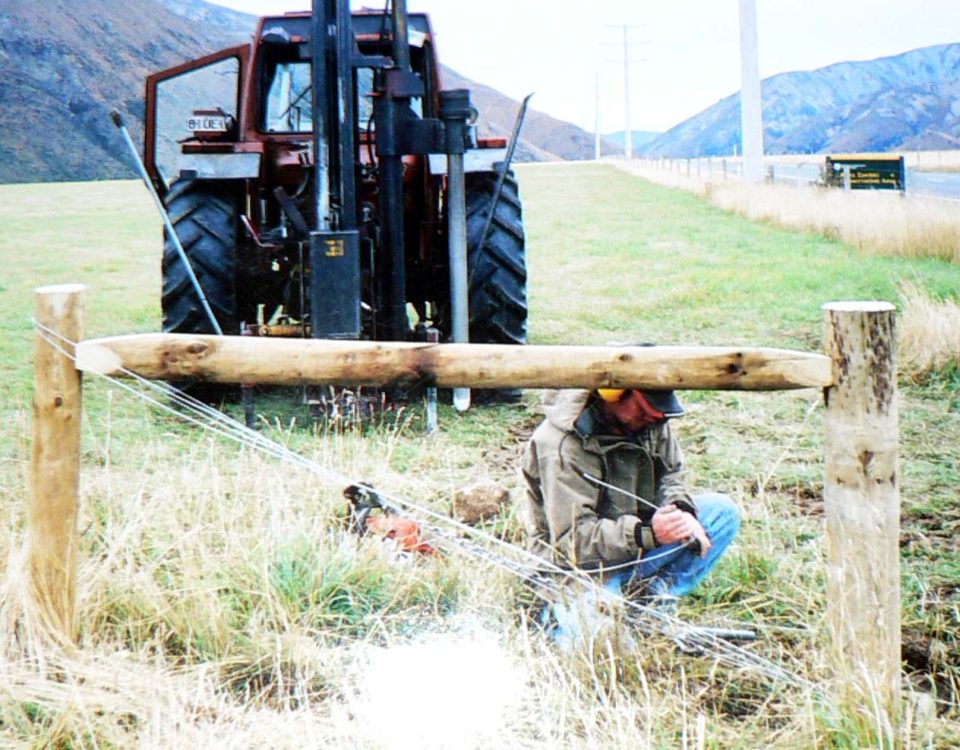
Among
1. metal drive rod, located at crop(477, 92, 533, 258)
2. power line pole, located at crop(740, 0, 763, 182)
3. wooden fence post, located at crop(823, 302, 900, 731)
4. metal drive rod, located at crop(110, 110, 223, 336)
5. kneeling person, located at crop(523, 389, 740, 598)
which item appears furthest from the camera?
power line pole, located at crop(740, 0, 763, 182)

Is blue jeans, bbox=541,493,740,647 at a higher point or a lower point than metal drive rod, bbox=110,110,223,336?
lower

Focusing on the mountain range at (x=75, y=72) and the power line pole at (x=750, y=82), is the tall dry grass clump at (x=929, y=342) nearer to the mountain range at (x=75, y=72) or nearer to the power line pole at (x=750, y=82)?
→ the mountain range at (x=75, y=72)

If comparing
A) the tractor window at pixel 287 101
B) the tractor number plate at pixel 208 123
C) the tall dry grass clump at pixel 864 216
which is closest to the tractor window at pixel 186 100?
the tractor window at pixel 287 101

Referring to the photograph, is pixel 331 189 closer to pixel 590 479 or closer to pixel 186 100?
pixel 186 100

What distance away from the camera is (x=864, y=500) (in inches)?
102

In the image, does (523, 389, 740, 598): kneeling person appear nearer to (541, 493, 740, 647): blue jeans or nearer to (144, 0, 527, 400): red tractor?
(541, 493, 740, 647): blue jeans

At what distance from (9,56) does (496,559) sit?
6641 millimetres

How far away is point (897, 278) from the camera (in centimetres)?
900

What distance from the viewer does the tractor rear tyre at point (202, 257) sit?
5.67 m

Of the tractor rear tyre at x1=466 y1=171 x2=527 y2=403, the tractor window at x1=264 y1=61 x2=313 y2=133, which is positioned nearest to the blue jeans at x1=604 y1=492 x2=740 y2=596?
the tractor rear tyre at x1=466 y1=171 x2=527 y2=403

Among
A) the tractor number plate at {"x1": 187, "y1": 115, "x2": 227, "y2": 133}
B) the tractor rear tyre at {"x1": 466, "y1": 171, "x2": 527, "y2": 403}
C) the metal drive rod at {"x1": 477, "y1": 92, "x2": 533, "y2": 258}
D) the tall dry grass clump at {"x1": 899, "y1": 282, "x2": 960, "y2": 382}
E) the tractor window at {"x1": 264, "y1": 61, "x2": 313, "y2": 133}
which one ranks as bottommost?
the tall dry grass clump at {"x1": 899, "y1": 282, "x2": 960, "y2": 382}

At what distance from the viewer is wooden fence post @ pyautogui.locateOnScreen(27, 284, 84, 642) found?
279 cm

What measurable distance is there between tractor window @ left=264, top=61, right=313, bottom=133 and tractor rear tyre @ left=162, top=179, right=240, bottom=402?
493 mm

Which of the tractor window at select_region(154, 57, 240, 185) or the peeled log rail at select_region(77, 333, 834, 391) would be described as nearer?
the peeled log rail at select_region(77, 333, 834, 391)
